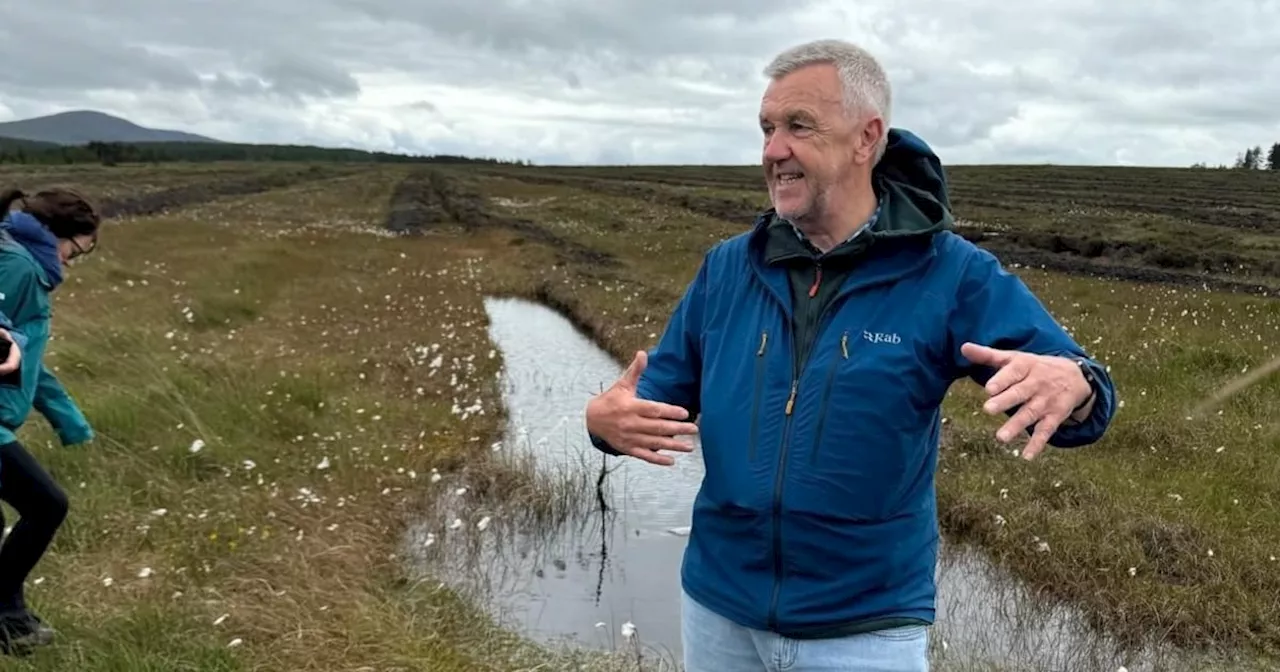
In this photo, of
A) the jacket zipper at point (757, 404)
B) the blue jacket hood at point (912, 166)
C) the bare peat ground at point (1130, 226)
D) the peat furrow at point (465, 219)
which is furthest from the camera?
the peat furrow at point (465, 219)

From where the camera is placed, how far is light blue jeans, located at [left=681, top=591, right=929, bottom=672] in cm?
273

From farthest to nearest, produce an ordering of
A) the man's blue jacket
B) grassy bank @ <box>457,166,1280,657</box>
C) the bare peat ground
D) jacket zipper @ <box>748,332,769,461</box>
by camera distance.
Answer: the bare peat ground → grassy bank @ <box>457,166,1280,657</box> → jacket zipper @ <box>748,332,769,461</box> → the man's blue jacket

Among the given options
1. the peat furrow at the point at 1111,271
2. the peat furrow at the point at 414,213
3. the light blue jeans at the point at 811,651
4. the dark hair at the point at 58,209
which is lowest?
the peat furrow at the point at 414,213

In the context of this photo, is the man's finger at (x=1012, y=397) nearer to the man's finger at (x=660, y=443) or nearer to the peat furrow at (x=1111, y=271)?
the man's finger at (x=660, y=443)

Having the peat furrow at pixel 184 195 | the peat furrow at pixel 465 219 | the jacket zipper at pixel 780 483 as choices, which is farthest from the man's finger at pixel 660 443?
the peat furrow at pixel 184 195

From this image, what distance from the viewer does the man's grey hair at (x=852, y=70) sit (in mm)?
2803

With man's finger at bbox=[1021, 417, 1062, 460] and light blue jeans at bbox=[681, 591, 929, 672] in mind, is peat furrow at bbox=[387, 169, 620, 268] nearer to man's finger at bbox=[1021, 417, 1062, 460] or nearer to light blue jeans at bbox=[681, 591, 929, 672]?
light blue jeans at bbox=[681, 591, 929, 672]

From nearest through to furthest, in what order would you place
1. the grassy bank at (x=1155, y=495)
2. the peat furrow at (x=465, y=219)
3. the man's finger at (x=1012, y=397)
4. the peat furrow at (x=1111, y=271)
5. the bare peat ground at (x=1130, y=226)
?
the man's finger at (x=1012, y=397), the grassy bank at (x=1155, y=495), the peat furrow at (x=1111, y=271), the bare peat ground at (x=1130, y=226), the peat furrow at (x=465, y=219)

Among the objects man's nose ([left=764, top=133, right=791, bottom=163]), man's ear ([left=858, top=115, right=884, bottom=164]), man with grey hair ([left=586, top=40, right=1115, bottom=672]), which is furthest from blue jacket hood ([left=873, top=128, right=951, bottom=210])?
man's nose ([left=764, top=133, right=791, bottom=163])

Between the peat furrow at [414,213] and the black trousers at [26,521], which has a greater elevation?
the black trousers at [26,521]

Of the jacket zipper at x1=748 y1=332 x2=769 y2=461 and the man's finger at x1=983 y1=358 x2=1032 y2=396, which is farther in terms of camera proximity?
the jacket zipper at x1=748 y1=332 x2=769 y2=461

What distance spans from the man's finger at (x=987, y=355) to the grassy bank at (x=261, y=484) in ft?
13.4

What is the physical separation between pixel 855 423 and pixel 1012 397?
480 mm

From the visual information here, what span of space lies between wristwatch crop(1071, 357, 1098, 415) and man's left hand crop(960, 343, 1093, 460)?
0.03 meters
